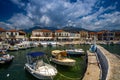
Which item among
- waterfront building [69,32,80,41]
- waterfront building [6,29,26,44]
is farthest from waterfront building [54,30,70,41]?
waterfront building [6,29,26,44]

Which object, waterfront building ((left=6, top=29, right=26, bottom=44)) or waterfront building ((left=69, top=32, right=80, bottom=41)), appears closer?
waterfront building ((left=6, top=29, right=26, bottom=44))

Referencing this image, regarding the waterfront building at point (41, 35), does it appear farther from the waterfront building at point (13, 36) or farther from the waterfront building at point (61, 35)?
the waterfront building at point (13, 36)

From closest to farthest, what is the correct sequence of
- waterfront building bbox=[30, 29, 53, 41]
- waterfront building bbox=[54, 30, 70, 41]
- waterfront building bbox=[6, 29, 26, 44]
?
waterfront building bbox=[6, 29, 26, 44] → waterfront building bbox=[30, 29, 53, 41] → waterfront building bbox=[54, 30, 70, 41]

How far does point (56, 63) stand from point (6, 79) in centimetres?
1112

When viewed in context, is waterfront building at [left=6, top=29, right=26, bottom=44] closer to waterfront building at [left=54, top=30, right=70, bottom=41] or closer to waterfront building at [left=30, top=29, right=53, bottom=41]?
waterfront building at [left=30, top=29, right=53, bottom=41]

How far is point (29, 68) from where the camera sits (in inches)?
883

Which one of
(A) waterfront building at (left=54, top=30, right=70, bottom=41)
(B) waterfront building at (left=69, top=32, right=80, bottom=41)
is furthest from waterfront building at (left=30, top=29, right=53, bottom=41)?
(B) waterfront building at (left=69, top=32, right=80, bottom=41)

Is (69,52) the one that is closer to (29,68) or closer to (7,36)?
(29,68)

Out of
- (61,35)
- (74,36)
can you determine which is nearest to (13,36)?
(61,35)

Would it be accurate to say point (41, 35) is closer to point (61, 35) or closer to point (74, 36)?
point (61, 35)

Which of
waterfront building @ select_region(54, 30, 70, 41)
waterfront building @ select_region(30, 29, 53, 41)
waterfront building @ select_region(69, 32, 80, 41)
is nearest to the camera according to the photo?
waterfront building @ select_region(30, 29, 53, 41)

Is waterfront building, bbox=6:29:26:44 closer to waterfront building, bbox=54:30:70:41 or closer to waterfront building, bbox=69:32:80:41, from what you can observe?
waterfront building, bbox=54:30:70:41

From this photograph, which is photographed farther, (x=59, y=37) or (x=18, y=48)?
(x=59, y=37)

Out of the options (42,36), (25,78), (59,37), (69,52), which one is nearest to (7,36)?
(42,36)
